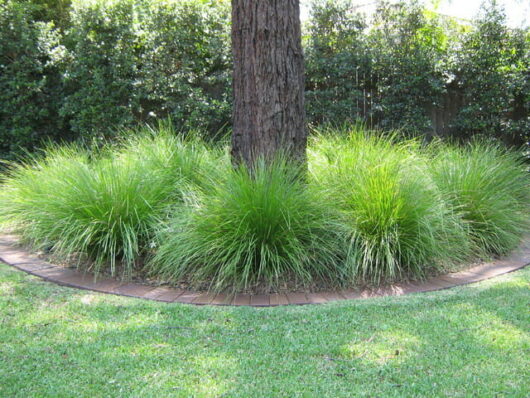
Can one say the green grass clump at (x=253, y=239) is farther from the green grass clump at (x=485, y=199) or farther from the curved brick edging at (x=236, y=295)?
the green grass clump at (x=485, y=199)

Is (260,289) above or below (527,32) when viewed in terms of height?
below

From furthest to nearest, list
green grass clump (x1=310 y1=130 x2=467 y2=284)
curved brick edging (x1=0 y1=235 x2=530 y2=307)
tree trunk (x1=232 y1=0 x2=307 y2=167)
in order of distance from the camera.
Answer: tree trunk (x1=232 y1=0 x2=307 y2=167) < green grass clump (x1=310 y1=130 x2=467 y2=284) < curved brick edging (x1=0 y1=235 x2=530 y2=307)

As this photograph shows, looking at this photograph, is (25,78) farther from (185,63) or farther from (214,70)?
(214,70)

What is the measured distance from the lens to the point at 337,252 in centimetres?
340

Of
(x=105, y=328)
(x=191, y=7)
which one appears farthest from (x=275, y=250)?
(x=191, y=7)

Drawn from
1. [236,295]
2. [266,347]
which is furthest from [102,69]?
[266,347]

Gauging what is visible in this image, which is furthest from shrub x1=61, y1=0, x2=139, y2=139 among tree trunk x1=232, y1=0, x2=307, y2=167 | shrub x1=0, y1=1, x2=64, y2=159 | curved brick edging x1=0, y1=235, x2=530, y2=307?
curved brick edging x1=0, y1=235, x2=530, y2=307

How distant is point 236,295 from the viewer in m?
3.14

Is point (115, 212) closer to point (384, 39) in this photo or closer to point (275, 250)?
point (275, 250)

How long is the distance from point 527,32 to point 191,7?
497cm

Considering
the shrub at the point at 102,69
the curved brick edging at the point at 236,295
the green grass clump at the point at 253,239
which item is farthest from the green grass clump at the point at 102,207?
the shrub at the point at 102,69

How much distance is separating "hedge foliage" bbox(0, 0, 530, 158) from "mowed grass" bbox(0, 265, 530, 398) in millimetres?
4559

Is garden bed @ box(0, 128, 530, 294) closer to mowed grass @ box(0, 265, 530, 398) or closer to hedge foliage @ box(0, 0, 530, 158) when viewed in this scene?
mowed grass @ box(0, 265, 530, 398)

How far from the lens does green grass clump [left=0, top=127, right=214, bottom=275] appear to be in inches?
140
